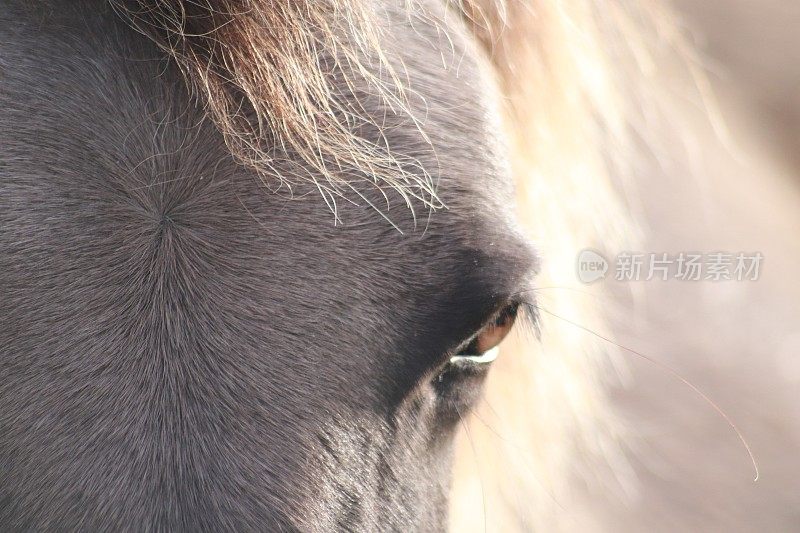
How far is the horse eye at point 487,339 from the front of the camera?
0.94 metres

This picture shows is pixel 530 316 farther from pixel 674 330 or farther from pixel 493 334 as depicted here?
pixel 674 330

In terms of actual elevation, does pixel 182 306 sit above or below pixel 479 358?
above

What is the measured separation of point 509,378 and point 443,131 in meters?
0.70

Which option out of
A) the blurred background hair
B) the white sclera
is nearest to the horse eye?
the white sclera

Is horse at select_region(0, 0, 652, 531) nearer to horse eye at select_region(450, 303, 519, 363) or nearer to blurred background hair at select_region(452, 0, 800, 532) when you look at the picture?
horse eye at select_region(450, 303, 519, 363)

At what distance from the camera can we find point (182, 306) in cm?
73

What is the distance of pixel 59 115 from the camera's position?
0.77 meters

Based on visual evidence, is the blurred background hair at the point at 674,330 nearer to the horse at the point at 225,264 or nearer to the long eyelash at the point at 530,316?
the long eyelash at the point at 530,316

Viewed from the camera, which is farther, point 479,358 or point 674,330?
point 674,330

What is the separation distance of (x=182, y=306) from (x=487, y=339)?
14.9 inches

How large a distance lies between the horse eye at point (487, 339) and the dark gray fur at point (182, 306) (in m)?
0.10

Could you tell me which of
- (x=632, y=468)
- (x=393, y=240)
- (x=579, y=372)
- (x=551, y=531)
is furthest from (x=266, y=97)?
(x=632, y=468)

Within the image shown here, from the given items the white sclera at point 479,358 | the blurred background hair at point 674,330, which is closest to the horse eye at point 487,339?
the white sclera at point 479,358

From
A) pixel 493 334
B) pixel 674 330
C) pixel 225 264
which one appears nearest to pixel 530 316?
pixel 493 334
